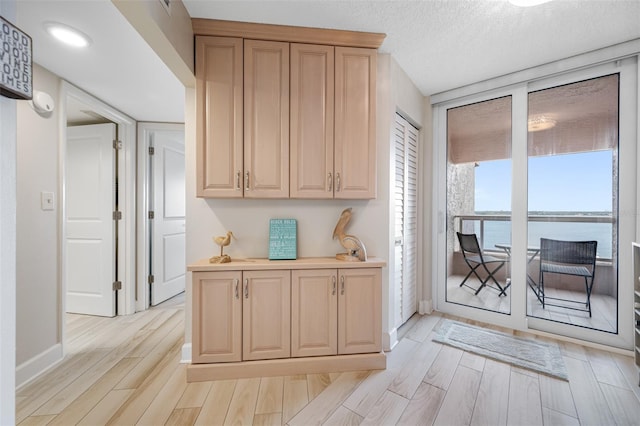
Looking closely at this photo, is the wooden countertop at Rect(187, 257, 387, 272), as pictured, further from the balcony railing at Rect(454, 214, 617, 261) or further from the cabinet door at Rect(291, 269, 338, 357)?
the balcony railing at Rect(454, 214, 617, 261)

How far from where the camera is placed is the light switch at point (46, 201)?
1.98 m

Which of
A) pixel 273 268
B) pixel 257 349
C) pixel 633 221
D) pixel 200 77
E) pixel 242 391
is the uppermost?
pixel 200 77

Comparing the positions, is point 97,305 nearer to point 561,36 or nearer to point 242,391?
point 242,391

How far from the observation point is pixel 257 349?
180 cm

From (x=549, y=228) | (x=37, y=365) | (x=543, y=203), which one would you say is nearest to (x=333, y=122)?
(x=543, y=203)

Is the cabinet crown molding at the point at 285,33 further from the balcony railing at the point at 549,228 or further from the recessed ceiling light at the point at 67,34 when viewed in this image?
the balcony railing at the point at 549,228

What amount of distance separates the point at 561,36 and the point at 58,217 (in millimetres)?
4143

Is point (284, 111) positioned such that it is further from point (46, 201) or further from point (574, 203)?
point (574, 203)

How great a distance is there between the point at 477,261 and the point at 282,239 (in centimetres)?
207

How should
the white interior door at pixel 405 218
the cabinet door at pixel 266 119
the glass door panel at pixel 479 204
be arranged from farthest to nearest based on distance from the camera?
the glass door panel at pixel 479 204 < the white interior door at pixel 405 218 < the cabinet door at pixel 266 119

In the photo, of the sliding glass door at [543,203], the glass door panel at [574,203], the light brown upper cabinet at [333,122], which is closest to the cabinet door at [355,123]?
the light brown upper cabinet at [333,122]

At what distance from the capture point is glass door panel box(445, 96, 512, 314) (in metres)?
2.56

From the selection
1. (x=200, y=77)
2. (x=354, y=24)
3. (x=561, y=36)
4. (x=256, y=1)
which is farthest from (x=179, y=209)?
(x=561, y=36)

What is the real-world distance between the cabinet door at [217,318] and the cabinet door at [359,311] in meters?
0.72
